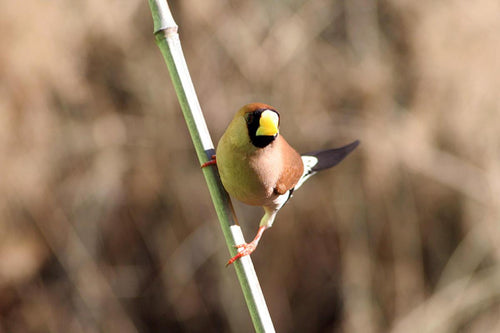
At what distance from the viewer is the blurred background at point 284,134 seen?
12.3ft

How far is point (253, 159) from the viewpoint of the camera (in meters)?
1.69

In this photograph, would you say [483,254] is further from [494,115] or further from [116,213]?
[116,213]

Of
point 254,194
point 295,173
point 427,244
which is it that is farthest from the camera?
point 427,244

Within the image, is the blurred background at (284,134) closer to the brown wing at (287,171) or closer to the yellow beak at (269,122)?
the brown wing at (287,171)

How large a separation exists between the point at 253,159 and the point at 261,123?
7.7 inches

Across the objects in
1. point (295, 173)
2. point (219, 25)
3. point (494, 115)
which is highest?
point (219, 25)

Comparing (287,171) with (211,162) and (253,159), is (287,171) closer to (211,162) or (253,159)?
(253,159)

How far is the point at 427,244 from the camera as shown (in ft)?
13.2

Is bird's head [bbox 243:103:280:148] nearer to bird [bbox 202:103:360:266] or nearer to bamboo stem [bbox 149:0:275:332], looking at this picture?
bird [bbox 202:103:360:266]

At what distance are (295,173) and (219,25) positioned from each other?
2.24m

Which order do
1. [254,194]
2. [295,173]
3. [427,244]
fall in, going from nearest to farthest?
[254,194] → [295,173] → [427,244]

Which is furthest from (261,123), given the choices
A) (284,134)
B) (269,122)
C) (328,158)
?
(284,134)

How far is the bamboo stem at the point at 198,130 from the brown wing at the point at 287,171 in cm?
40

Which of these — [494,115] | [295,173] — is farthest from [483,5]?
[295,173]
